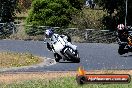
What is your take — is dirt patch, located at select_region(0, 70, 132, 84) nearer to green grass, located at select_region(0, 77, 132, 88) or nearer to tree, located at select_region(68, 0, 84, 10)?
green grass, located at select_region(0, 77, 132, 88)

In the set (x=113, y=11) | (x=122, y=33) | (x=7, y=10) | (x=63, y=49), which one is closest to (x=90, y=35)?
(x=113, y=11)

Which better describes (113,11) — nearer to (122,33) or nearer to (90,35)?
(90,35)

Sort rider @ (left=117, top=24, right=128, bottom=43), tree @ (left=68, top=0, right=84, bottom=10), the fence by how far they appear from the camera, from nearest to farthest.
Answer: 1. rider @ (left=117, top=24, right=128, bottom=43)
2. the fence
3. tree @ (left=68, top=0, right=84, bottom=10)

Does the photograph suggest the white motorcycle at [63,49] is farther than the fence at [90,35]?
No

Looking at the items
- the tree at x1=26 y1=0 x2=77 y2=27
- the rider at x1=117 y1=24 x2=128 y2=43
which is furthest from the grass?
the tree at x1=26 y1=0 x2=77 y2=27

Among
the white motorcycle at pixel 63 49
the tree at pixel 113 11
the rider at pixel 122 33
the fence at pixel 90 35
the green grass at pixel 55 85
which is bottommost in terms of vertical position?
the fence at pixel 90 35

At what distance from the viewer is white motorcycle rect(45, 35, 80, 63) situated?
11922 millimetres

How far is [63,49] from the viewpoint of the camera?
12.1 meters

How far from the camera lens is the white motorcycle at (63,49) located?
469 inches

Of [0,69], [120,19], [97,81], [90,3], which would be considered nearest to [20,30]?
[120,19]

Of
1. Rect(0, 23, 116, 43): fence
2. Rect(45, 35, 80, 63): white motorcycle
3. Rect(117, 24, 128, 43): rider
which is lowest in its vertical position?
Rect(0, 23, 116, 43): fence

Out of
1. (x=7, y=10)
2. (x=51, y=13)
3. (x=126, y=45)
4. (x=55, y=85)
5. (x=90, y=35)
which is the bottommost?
(x=90, y=35)

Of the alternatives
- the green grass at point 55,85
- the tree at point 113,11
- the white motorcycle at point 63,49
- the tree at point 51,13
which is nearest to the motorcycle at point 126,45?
the green grass at point 55,85

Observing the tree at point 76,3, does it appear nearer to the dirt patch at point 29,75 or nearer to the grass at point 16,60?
the grass at point 16,60
